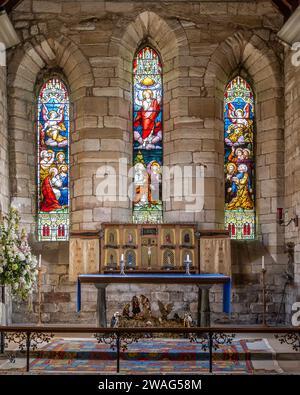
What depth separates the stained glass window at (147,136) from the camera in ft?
40.0

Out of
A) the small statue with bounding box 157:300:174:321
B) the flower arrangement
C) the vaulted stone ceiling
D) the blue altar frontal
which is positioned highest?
the vaulted stone ceiling

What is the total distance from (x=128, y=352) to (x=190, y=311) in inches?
122

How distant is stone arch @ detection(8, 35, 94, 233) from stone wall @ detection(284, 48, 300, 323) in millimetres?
3304

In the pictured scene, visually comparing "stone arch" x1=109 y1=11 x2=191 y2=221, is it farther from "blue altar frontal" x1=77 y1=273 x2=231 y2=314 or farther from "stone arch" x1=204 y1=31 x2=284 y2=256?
"blue altar frontal" x1=77 y1=273 x2=231 y2=314

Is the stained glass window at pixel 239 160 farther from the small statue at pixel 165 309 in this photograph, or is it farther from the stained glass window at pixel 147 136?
the small statue at pixel 165 309

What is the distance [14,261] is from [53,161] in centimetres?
354

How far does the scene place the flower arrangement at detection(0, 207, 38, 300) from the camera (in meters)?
9.01

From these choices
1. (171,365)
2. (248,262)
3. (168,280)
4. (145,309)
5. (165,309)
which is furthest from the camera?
(248,262)

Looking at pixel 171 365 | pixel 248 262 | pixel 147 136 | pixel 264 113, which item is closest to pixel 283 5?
pixel 264 113

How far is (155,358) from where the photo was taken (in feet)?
28.2

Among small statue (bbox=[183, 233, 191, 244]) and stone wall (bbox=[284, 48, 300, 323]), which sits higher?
stone wall (bbox=[284, 48, 300, 323])

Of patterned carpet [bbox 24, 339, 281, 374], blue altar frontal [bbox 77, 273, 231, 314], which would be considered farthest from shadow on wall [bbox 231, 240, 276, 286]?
patterned carpet [bbox 24, 339, 281, 374]

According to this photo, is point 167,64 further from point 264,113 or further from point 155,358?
point 155,358
